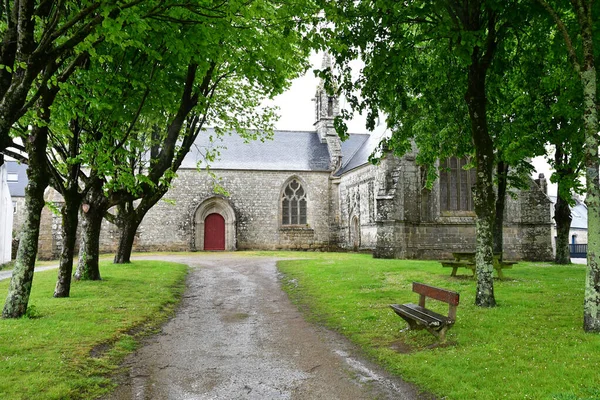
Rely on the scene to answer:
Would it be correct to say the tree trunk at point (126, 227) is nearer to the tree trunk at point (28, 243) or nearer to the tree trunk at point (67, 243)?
the tree trunk at point (67, 243)

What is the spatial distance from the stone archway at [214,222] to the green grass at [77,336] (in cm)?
2035

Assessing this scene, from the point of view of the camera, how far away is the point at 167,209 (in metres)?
35.5

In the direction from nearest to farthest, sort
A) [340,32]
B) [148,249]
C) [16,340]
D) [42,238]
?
[16,340] → [340,32] → [42,238] → [148,249]

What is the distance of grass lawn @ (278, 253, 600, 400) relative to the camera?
19.2 feet

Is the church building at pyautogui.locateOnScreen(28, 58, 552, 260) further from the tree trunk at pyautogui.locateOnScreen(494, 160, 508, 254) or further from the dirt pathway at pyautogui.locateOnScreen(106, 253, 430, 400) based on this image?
the dirt pathway at pyautogui.locateOnScreen(106, 253, 430, 400)

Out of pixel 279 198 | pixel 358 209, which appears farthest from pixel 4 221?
pixel 358 209

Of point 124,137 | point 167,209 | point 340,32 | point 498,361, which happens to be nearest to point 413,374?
point 498,361

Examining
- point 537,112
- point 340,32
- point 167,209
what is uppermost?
point 340,32

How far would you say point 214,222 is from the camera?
120 ft

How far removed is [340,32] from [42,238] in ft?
96.9

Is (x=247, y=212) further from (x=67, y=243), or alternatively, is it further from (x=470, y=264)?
(x=67, y=243)

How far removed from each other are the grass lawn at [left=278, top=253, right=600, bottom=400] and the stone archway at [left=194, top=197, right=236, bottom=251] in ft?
70.3

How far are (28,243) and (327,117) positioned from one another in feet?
108

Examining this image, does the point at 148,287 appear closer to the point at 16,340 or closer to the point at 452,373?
→ the point at 16,340
